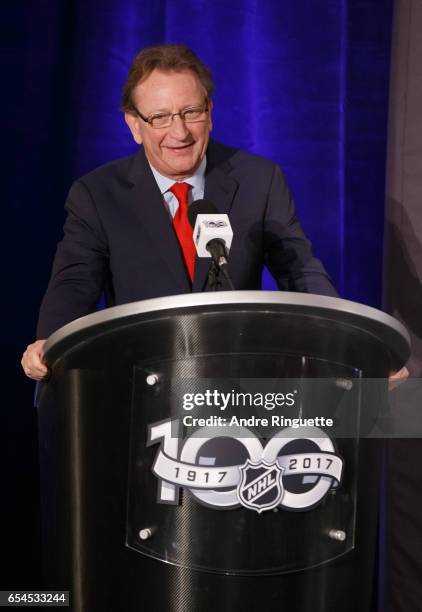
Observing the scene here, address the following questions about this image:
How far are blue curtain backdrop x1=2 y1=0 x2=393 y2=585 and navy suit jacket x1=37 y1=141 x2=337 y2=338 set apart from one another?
617 mm

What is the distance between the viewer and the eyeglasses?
6.67ft

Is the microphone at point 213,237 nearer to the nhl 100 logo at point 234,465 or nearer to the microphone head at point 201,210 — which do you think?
the microphone head at point 201,210

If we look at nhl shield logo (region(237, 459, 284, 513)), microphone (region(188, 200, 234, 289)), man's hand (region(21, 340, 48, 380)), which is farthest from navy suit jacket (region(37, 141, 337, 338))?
nhl shield logo (region(237, 459, 284, 513))

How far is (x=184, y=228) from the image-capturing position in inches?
81.5

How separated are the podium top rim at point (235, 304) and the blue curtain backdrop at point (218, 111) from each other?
1537 millimetres

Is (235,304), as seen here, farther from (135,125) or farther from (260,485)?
(135,125)

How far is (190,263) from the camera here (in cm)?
203

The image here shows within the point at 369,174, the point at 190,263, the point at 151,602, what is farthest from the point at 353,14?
the point at 151,602

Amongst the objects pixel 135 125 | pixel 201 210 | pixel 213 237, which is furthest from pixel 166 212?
pixel 213 237

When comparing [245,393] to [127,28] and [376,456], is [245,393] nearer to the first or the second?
[376,456]

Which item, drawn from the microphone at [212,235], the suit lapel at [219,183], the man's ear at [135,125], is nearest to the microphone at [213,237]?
the microphone at [212,235]

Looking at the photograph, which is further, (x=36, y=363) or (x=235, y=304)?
(x=36, y=363)

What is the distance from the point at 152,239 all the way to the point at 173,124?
0.27m

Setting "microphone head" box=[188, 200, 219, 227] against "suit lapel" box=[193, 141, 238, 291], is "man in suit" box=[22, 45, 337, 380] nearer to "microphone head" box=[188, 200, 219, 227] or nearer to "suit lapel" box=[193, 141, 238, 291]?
"suit lapel" box=[193, 141, 238, 291]
